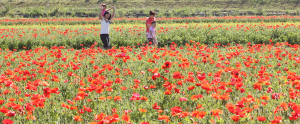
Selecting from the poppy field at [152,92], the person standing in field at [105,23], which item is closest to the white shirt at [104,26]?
the person standing in field at [105,23]

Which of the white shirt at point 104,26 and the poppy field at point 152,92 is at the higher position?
the white shirt at point 104,26

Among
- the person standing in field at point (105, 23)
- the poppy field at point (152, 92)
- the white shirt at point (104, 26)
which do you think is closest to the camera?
the poppy field at point (152, 92)

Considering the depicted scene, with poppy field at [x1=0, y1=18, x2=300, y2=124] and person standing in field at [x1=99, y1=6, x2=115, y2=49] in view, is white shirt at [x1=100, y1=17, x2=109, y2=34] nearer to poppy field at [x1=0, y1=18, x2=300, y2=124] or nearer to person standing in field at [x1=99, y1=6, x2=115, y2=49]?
person standing in field at [x1=99, y1=6, x2=115, y2=49]

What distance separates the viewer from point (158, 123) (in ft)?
9.44

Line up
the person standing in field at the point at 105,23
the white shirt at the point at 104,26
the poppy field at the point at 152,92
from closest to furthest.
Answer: the poppy field at the point at 152,92
the person standing in field at the point at 105,23
the white shirt at the point at 104,26

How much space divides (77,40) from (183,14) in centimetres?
3069

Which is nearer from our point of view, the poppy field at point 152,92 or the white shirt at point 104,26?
the poppy field at point 152,92

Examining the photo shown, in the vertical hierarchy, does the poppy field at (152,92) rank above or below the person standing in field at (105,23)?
below

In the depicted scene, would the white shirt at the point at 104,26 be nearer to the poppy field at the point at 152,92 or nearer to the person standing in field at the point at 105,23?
the person standing in field at the point at 105,23

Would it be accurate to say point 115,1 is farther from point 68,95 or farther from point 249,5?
point 68,95

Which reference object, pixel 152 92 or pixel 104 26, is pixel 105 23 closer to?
pixel 104 26

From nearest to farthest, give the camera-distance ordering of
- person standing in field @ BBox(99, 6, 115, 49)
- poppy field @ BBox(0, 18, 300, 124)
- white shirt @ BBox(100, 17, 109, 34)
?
poppy field @ BBox(0, 18, 300, 124), person standing in field @ BBox(99, 6, 115, 49), white shirt @ BBox(100, 17, 109, 34)

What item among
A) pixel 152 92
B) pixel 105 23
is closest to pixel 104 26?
pixel 105 23

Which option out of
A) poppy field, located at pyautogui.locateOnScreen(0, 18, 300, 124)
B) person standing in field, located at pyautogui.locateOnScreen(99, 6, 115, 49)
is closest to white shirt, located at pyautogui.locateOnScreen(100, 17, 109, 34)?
person standing in field, located at pyautogui.locateOnScreen(99, 6, 115, 49)
